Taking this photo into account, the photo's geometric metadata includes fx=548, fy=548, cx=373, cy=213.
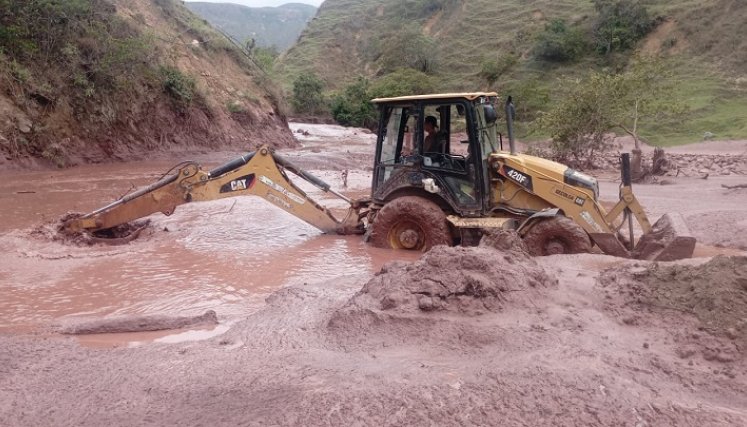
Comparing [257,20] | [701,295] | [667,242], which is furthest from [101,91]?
Answer: [257,20]

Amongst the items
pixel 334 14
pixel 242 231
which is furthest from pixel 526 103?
pixel 334 14

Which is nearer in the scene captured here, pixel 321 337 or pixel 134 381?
pixel 134 381

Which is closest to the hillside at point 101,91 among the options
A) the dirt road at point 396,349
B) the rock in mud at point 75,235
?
the rock in mud at point 75,235

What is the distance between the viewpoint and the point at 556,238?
669 cm

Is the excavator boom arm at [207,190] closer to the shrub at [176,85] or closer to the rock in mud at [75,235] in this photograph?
the rock in mud at [75,235]

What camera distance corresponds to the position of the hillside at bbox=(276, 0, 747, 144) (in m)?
31.8

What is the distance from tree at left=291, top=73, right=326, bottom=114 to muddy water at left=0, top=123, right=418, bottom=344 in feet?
117

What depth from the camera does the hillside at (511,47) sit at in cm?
3184

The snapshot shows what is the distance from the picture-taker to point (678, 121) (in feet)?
88.5

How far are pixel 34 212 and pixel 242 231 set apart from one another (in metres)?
3.85

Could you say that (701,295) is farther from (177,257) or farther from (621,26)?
(621,26)

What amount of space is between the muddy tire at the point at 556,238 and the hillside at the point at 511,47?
2130 centimetres

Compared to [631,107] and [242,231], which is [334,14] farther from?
[242,231]

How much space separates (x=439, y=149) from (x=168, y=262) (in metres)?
3.89
